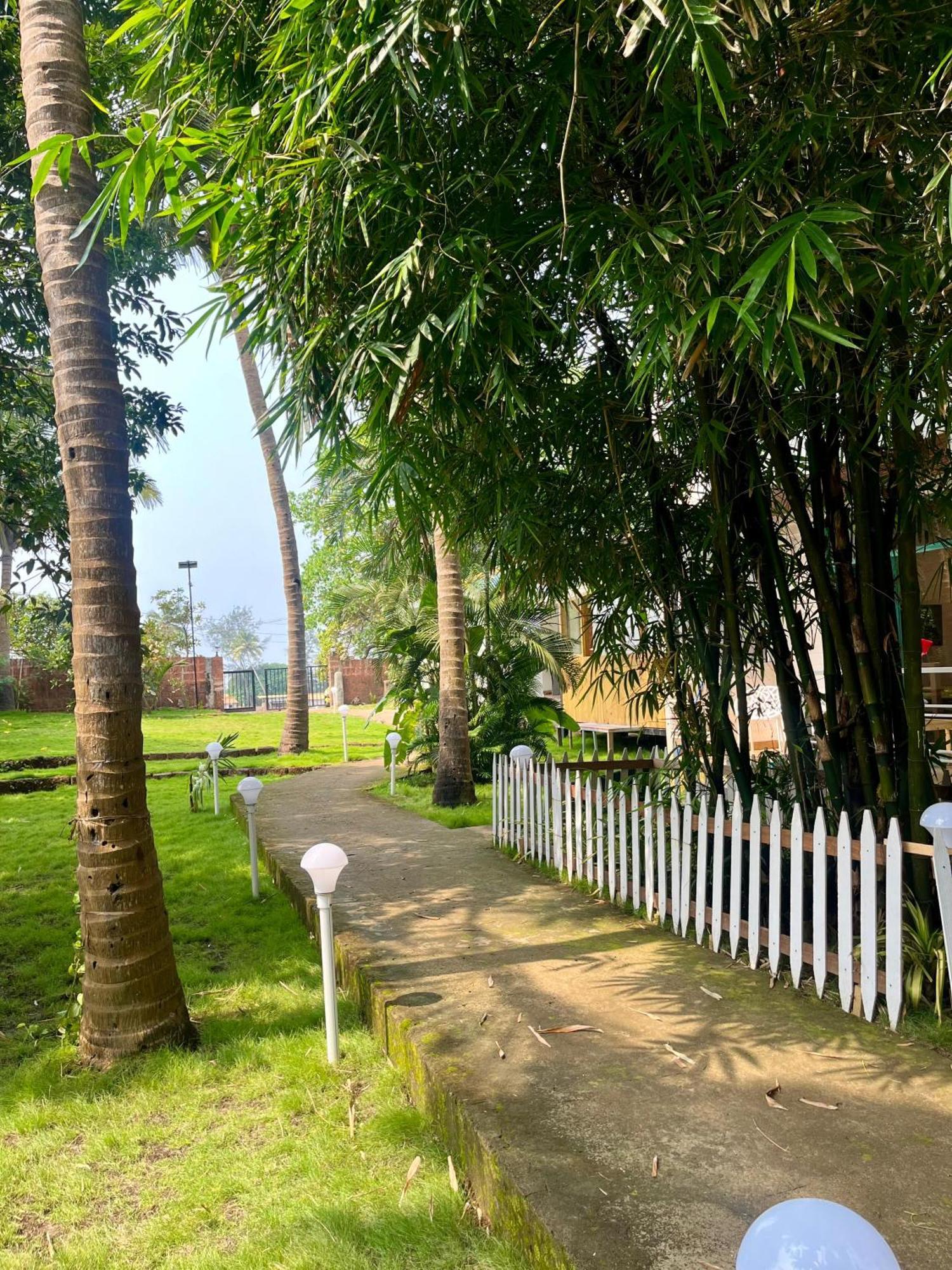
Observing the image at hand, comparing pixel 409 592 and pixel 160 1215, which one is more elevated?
pixel 409 592

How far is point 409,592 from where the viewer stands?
42.5ft

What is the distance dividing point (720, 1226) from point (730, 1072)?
87 centimetres

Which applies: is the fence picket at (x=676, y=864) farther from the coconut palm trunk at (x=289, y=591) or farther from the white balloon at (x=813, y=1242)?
the coconut palm trunk at (x=289, y=591)

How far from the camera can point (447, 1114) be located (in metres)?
2.75

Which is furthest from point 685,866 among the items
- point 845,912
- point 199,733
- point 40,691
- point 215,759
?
point 40,691

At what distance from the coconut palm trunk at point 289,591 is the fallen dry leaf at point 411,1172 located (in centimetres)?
1246

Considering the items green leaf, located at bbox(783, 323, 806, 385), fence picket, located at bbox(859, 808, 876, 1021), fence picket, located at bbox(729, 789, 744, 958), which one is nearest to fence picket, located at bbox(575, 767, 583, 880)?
fence picket, located at bbox(729, 789, 744, 958)

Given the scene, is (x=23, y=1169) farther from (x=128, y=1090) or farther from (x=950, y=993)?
(x=950, y=993)

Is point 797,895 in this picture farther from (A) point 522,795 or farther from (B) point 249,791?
(B) point 249,791

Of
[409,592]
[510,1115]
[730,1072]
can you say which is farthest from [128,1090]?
[409,592]

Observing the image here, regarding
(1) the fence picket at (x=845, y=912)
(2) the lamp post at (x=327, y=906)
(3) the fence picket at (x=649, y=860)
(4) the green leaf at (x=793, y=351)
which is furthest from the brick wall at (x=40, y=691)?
(4) the green leaf at (x=793, y=351)

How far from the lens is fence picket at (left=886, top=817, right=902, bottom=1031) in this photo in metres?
3.14


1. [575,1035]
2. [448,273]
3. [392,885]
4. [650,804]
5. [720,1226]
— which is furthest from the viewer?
[392,885]

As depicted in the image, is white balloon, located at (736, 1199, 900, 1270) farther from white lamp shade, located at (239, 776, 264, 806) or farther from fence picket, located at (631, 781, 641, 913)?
white lamp shade, located at (239, 776, 264, 806)
